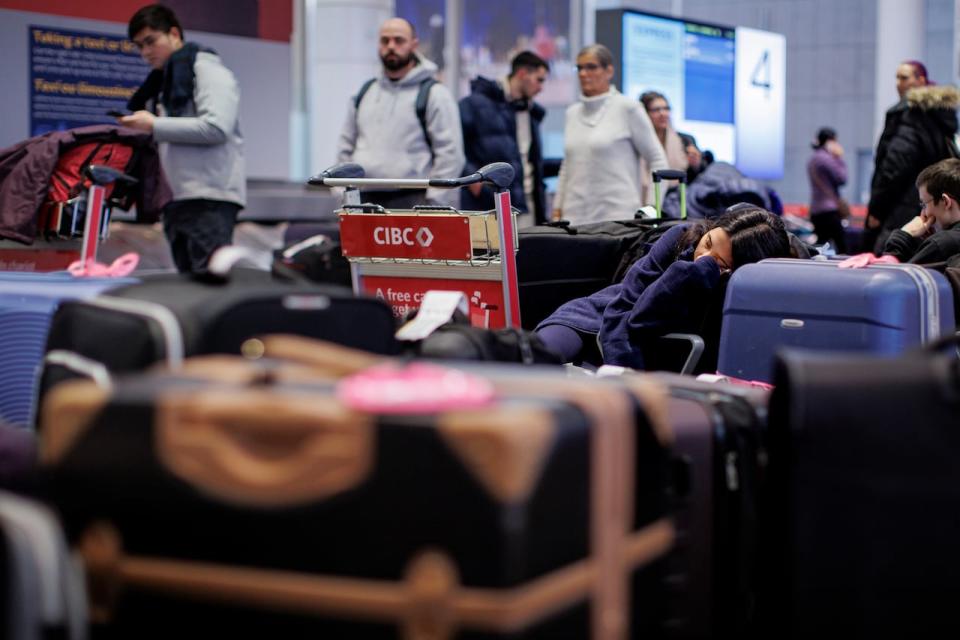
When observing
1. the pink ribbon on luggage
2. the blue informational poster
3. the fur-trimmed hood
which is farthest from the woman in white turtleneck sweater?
the pink ribbon on luggage

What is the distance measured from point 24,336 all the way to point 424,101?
295cm

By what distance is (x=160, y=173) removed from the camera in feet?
17.0

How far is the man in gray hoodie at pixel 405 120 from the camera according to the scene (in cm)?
552

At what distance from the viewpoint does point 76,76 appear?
800 centimetres

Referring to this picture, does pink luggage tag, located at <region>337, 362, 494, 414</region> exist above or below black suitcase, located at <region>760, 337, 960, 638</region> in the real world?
above

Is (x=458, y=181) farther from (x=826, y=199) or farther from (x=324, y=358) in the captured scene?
(x=826, y=199)

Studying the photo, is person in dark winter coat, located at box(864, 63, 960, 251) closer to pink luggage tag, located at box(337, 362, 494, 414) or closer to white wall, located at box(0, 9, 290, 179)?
white wall, located at box(0, 9, 290, 179)

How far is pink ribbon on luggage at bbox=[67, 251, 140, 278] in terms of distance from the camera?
2.91 metres

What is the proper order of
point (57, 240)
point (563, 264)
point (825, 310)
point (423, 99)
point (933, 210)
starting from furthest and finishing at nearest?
point (423, 99)
point (57, 240)
point (933, 210)
point (563, 264)
point (825, 310)

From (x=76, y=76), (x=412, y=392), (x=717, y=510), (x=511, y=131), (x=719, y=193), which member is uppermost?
(x=76, y=76)

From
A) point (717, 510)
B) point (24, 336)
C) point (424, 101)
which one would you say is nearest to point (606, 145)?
point (424, 101)

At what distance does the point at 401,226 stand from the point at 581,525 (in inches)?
89.3

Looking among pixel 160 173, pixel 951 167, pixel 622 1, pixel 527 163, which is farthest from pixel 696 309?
pixel 622 1

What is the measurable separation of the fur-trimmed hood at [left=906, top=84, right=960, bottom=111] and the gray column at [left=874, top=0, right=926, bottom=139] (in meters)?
5.56
